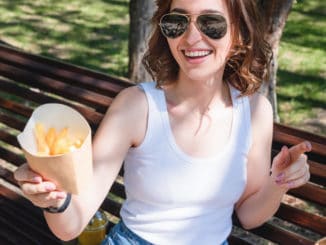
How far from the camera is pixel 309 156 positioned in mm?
2377

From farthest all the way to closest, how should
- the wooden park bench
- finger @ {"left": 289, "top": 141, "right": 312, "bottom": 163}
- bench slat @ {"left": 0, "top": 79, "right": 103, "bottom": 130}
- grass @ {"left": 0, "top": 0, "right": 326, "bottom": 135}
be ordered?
grass @ {"left": 0, "top": 0, "right": 326, "bottom": 135} < bench slat @ {"left": 0, "top": 79, "right": 103, "bottom": 130} < the wooden park bench < finger @ {"left": 289, "top": 141, "right": 312, "bottom": 163}

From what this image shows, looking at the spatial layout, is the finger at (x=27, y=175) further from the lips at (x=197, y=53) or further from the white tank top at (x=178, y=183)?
the lips at (x=197, y=53)

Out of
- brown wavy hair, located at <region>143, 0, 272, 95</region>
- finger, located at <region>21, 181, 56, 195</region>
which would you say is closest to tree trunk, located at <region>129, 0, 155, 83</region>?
brown wavy hair, located at <region>143, 0, 272, 95</region>

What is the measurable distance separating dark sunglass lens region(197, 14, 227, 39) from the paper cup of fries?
51 centimetres

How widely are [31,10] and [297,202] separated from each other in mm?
5846

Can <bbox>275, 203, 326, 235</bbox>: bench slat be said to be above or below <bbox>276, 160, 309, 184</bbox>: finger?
below

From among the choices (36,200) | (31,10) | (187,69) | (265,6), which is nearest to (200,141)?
(187,69)

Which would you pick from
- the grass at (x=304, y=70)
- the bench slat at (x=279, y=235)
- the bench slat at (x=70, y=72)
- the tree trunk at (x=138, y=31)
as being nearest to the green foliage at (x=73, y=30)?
the tree trunk at (x=138, y=31)

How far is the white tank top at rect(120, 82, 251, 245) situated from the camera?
2117mm

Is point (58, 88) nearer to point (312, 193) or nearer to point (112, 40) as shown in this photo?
point (312, 193)

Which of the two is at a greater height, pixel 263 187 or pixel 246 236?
pixel 263 187

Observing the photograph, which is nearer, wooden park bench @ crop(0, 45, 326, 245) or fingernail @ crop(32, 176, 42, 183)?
fingernail @ crop(32, 176, 42, 183)

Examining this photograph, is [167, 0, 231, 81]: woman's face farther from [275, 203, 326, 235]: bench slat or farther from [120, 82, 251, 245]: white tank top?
[275, 203, 326, 235]: bench slat

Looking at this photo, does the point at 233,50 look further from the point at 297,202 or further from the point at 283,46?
the point at 283,46
